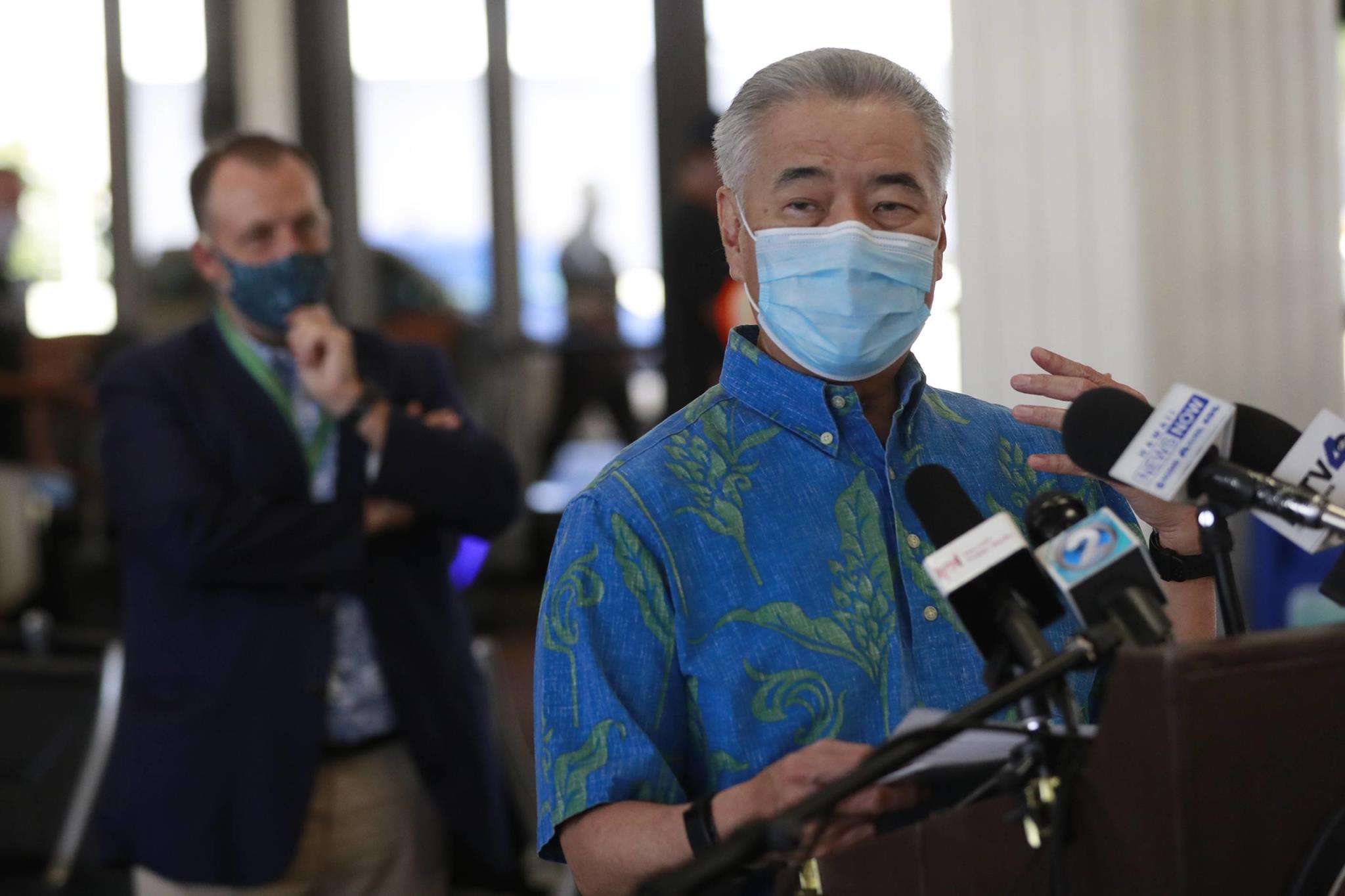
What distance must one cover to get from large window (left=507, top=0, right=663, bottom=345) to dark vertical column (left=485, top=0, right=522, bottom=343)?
0.04m

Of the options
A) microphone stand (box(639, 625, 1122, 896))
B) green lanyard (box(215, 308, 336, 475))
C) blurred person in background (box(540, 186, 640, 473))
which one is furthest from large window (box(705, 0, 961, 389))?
blurred person in background (box(540, 186, 640, 473))

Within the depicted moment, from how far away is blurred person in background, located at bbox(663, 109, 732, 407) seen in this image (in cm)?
452

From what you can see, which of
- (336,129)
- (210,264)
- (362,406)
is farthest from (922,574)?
(336,129)

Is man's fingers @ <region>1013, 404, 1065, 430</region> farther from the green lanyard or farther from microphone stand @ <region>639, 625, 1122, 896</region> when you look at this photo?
the green lanyard

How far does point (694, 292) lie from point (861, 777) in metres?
3.91

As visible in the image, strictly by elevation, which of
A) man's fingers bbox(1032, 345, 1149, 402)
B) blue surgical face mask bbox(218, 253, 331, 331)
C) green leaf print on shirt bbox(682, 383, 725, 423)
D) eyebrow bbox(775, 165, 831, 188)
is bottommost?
green leaf print on shirt bbox(682, 383, 725, 423)

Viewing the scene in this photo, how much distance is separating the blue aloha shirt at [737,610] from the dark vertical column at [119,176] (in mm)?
5771

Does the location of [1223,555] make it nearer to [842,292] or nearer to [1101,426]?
[1101,426]

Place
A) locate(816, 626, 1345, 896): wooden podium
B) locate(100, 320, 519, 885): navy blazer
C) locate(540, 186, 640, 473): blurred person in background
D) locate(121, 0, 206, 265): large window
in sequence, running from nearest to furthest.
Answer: locate(816, 626, 1345, 896): wooden podium, locate(100, 320, 519, 885): navy blazer, locate(121, 0, 206, 265): large window, locate(540, 186, 640, 473): blurred person in background

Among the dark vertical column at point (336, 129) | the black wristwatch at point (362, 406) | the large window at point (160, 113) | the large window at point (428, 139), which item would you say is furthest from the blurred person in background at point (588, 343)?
the black wristwatch at point (362, 406)

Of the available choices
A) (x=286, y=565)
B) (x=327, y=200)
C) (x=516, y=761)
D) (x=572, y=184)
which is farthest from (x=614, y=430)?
(x=286, y=565)

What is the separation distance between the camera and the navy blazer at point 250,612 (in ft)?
7.44

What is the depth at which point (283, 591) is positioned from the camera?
7.68 feet

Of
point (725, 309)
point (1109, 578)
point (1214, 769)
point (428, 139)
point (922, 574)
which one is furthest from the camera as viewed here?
point (428, 139)
